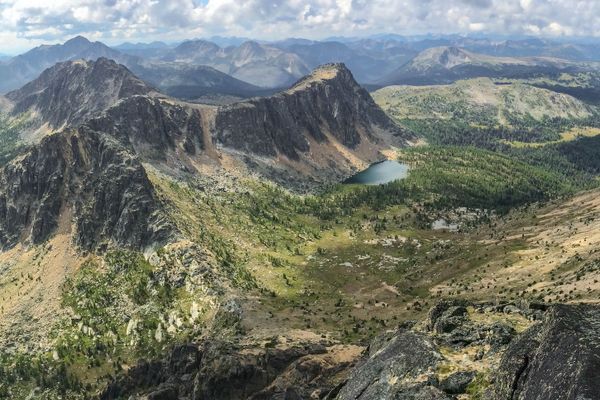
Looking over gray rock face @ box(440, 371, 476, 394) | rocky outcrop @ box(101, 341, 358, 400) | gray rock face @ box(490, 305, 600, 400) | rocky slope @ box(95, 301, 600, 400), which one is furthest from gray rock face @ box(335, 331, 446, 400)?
rocky outcrop @ box(101, 341, 358, 400)

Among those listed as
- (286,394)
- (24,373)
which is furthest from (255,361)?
(24,373)

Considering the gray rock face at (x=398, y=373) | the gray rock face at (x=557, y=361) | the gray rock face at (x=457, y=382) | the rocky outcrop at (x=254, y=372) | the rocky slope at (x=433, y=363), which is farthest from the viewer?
the rocky outcrop at (x=254, y=372)

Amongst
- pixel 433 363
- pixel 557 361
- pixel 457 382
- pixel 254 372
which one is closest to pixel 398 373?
pixel 433 363

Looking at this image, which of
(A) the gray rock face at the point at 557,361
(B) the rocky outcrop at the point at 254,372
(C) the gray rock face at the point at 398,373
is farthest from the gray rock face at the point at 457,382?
(B) the rocky outcrop at the point at 254,372

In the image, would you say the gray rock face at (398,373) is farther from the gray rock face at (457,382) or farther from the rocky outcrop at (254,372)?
the rocky outcrop at (254,372)

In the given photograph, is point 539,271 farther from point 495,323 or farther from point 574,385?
point 574,385

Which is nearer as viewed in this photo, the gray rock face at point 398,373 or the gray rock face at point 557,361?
the gray rock face at point 557,361

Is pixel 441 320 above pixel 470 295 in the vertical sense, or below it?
above
